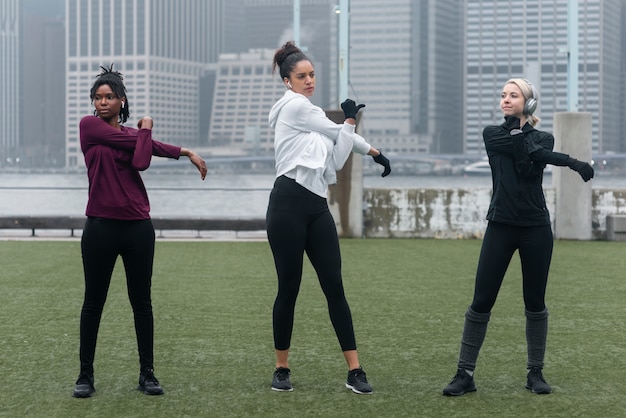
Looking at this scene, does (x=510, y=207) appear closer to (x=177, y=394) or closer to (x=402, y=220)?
(x=177, y=394)

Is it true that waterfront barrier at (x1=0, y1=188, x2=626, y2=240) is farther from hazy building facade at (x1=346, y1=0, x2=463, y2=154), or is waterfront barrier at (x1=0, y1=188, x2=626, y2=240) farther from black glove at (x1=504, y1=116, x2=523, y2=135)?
hazy building facade at (x1=346, y1=0, x2=463, y2=154)

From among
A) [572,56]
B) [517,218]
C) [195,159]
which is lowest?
[517,218]

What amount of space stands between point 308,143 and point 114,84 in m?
1.02

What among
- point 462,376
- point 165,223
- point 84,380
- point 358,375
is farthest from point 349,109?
point 165,223

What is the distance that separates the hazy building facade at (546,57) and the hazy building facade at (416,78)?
4.83 ft

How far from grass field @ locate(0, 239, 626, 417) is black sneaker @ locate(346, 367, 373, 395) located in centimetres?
7

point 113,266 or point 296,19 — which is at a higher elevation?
point 296,19

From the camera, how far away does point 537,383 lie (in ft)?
15.1

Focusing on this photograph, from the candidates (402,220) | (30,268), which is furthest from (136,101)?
(30,268)

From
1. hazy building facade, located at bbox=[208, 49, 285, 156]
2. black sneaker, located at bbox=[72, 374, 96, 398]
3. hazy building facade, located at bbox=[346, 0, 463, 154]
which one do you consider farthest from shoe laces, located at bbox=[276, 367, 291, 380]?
hazy building facade, located at bbox=[208, 49, 285, 156]

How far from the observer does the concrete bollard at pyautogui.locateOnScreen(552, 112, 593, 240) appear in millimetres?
15539

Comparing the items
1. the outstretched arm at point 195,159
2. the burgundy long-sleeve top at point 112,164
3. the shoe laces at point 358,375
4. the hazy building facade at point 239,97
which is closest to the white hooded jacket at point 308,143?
the outstretched arm at point 195,159

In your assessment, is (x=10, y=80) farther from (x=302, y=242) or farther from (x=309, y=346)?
(x=302, y=242)

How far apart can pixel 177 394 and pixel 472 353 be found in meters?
1.52
